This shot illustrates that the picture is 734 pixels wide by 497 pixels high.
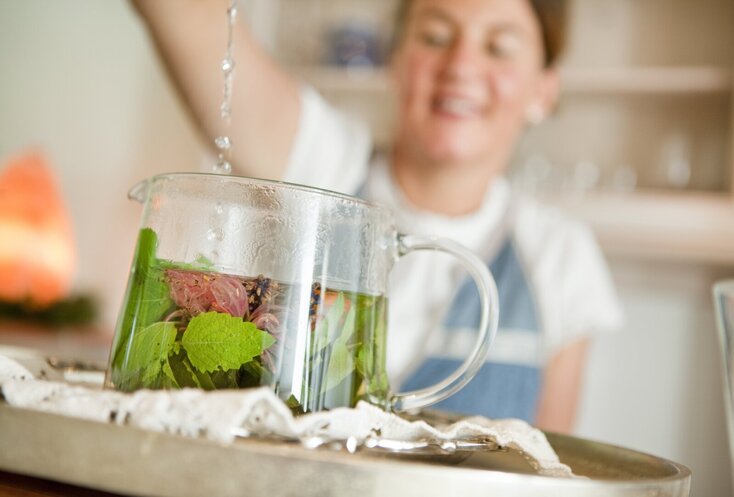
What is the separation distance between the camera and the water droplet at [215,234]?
41 cm

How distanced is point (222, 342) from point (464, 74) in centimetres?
97

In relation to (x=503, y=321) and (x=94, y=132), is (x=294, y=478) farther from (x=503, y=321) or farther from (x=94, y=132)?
(x=94, y=132)

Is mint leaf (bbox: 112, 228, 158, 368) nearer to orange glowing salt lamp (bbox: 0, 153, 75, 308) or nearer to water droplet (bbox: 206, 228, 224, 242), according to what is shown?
water droplet (bbox: 206, 228, 224, 242)

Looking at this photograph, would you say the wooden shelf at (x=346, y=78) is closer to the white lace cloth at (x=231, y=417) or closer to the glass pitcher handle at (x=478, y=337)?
Result: the glass pitcher handle at (x=478, y=337)

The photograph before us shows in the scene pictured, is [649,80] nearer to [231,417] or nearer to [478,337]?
[478,337]

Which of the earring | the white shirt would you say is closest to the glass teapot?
the white shirt

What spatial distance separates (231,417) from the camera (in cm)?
30

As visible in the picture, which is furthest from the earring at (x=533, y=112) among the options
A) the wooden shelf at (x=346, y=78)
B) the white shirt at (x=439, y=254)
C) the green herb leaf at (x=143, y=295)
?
the green herb leaf at (x=143, y=295)

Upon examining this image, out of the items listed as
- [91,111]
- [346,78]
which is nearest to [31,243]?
[91,111]

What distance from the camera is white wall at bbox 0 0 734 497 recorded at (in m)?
1.98

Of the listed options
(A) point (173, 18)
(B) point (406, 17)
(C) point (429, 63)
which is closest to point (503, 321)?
(C) point (429, 63)

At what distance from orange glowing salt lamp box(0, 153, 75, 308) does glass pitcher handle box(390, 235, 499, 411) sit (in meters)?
2.28

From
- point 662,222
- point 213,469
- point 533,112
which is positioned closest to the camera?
point 213,469

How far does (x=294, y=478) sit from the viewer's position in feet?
0.91
